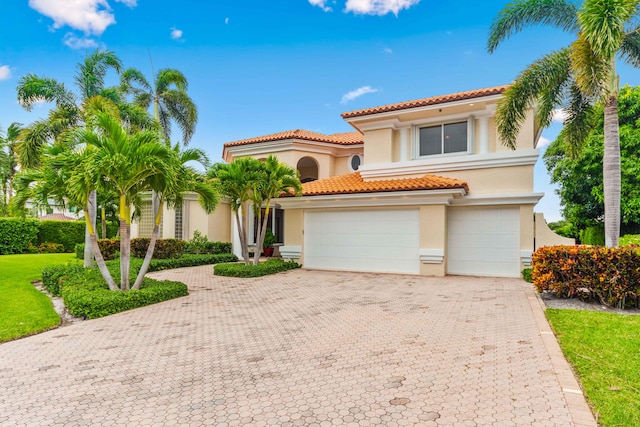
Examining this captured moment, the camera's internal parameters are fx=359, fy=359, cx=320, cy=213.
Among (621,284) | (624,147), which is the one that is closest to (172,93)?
(621,284)

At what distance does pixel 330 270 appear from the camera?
15656mm

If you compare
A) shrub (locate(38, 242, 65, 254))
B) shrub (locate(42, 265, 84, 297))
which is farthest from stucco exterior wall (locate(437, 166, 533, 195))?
shrub (locate(38, 242, 65, 254))

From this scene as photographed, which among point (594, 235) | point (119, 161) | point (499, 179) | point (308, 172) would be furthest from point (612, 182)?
point (594, 235)

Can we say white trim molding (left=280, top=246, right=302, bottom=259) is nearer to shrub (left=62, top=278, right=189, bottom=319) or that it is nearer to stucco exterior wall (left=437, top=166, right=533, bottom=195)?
shrub (left=62, top=278, right=189, bottom=319)

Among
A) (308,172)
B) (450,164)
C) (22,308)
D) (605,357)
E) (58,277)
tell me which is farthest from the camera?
(308,172)

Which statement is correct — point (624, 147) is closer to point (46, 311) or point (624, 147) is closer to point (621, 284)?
point (621, 284)

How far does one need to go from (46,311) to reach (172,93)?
1752cm

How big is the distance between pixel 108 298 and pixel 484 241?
13.0m

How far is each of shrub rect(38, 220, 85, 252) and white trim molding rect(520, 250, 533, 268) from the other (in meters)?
29.2

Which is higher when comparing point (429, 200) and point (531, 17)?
point (531, 17)

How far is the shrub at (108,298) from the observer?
792 cm

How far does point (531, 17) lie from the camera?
37.9 feet

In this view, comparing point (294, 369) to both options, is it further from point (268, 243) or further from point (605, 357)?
point (268, 243)

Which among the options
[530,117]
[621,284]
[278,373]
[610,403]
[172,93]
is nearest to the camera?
[610,403]
